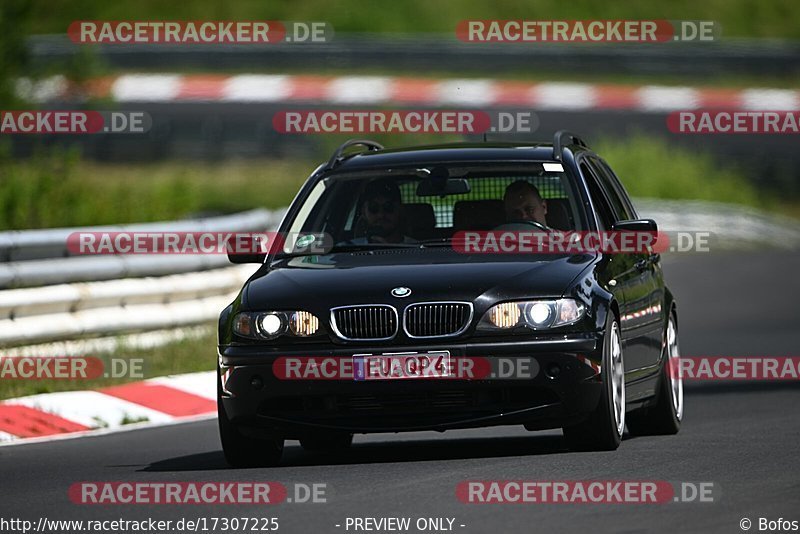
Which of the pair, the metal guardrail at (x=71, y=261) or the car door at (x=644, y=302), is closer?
the car door at (x=644, y=302)

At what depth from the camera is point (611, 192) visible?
11750 mm

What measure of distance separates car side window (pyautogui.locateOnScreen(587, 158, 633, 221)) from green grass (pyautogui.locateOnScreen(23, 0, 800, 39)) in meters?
Answer: 38.5

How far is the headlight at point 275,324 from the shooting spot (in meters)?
9.66

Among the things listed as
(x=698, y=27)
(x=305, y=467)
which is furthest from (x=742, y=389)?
(x=698, y=27)

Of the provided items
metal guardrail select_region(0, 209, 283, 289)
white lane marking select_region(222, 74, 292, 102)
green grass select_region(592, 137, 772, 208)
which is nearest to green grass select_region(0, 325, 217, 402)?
metal guardrail select_region(0, 209, 283, 289)

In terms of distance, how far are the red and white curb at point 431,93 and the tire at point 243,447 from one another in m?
27.3

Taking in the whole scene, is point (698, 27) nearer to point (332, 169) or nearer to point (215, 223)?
point (215, 223)

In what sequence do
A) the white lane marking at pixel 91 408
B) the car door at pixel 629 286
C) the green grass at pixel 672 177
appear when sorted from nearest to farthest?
1. the car door at pixel 629 286
2. the white lane marking at pixel 91 408
3. the green grass at pixel 672 177

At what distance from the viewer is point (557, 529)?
7.38 m

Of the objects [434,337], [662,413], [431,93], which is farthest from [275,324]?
[431,93]

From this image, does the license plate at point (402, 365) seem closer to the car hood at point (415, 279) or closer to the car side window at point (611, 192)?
the car hood at point (415, 279)

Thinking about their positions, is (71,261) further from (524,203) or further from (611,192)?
(524,203)

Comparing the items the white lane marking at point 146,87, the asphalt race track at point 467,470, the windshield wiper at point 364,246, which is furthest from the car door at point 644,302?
the white lane marking at point 146,87

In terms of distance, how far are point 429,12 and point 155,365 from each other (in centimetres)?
3770
